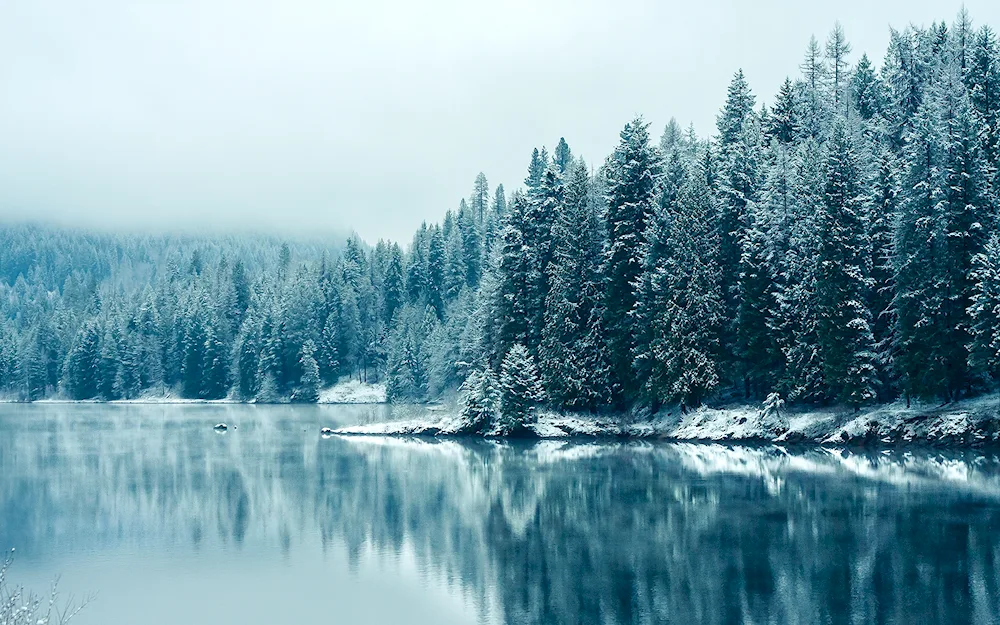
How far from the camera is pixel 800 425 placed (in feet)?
192

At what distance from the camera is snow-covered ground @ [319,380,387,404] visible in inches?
5408

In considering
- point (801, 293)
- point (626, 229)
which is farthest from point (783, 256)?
point (626, 229)

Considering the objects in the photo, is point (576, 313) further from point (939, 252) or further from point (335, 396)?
point (335, 396)

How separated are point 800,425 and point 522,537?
3223 centimetres

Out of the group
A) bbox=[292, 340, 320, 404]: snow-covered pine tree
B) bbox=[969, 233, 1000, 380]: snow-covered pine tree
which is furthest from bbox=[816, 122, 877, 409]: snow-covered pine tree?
bbox=[292, 340, 320, 404]: snow-covered pine tree

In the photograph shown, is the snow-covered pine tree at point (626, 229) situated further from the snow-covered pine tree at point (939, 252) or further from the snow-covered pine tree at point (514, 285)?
the snow-covered pine tree at point (939, 252)

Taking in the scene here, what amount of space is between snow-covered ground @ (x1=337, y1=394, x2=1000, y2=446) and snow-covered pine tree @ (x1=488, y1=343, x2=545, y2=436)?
1259mm

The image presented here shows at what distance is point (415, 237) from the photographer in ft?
509

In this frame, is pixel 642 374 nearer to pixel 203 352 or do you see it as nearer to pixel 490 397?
pixel 490 397

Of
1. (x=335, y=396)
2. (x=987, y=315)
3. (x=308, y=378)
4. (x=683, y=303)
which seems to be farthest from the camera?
(x=308, y=378)

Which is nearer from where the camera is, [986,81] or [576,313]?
[986,81]

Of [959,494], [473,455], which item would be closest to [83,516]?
[473,455]

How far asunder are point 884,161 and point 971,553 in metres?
41.9

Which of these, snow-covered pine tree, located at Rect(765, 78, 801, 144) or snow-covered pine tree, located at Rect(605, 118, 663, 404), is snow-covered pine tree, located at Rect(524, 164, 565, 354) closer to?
snow-covered pine tree, located at Rect(605, 118, 663, 404)
